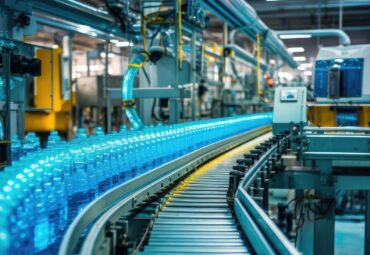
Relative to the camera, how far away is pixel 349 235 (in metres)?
10.6

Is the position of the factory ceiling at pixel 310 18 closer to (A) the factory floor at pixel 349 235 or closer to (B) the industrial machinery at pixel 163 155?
(B) the industrial machinery at pixel 163 155

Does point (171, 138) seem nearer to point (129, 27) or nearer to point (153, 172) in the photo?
point (153, 172)

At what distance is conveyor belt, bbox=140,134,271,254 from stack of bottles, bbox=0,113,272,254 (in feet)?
0.93

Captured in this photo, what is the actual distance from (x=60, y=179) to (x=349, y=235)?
10.2 metres

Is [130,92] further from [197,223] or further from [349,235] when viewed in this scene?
[349,235]

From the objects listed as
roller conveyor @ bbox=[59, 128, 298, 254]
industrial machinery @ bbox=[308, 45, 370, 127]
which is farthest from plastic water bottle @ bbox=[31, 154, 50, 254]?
industrial machinery @ bbox=[308, 45, 370, 127]

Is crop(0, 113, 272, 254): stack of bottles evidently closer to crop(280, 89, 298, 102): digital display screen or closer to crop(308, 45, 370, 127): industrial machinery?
crop(280, 89, 298, 102): digital display screen

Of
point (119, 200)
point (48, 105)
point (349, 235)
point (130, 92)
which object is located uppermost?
point (130, 92)

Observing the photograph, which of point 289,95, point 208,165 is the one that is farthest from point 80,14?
point 289,95

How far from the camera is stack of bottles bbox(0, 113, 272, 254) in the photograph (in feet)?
4.40

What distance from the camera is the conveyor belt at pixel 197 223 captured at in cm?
191

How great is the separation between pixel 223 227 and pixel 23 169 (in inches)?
40.1

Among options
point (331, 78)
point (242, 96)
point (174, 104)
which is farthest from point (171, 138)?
point (242, 96)

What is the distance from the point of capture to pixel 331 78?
5348mm
